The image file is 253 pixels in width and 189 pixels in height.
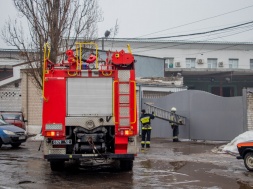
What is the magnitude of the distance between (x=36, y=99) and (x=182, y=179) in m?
20.2

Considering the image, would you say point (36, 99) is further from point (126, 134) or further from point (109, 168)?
point (126, 134)

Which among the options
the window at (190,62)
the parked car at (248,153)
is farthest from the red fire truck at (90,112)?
the window at (190,62)

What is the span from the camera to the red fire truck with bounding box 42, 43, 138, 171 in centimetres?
1051

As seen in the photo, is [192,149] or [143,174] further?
[192,149]

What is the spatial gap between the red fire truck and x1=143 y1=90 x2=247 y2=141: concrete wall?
34.3ft

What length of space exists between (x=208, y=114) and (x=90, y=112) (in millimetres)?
11941

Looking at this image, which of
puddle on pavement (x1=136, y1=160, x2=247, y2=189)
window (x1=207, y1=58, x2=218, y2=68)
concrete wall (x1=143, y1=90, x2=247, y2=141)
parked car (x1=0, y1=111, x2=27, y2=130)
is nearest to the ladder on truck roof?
concrete wall (x1=143, y1=90, x2=247, y2=141)

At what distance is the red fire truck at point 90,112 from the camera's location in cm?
1051

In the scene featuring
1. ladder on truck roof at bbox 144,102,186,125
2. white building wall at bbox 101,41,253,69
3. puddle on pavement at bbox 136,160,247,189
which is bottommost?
puddle on pavement at bbox 136,160,247,189

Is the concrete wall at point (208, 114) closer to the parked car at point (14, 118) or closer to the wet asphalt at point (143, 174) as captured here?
the wet asphalt at point (143, 174)

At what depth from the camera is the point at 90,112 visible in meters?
10.7

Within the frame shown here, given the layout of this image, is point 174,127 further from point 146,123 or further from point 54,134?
point 54,134

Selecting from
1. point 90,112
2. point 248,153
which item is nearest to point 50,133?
point 90,112

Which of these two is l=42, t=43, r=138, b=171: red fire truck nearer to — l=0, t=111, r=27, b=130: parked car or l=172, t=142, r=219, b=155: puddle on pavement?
l=172, t=142, r=219, b=155: puddle on pavement
